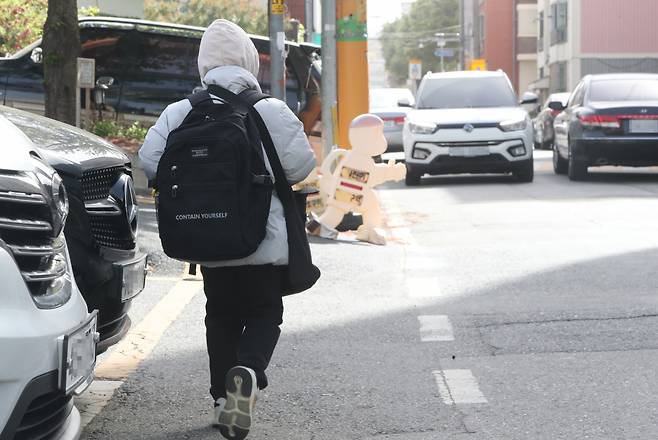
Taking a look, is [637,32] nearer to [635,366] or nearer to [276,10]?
[276,10]

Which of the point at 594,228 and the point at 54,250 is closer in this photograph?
the point at 54,250

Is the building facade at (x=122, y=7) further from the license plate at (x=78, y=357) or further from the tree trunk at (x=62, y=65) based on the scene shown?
the license plate at (x=78, y=357)

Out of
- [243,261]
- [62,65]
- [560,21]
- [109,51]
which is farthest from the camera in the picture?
[560,21]

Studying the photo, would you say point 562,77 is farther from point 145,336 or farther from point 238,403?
point 238,403

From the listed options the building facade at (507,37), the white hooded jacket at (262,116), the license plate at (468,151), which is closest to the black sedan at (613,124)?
the license plate at (468,151)

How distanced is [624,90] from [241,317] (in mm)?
14881

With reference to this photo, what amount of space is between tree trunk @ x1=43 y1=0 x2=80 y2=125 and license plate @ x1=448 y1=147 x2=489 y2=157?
5.92 m

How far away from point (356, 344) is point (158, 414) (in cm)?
168

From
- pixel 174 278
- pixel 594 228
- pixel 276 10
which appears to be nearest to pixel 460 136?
pixel 276 10

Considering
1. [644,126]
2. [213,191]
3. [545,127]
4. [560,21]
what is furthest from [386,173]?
[560,21]

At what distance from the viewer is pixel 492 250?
1081 centimetres

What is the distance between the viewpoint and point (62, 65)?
14258 millimetres

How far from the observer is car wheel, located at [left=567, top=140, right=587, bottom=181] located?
61.8 ft

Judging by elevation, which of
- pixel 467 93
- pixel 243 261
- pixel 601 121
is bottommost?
pixel 601 121
